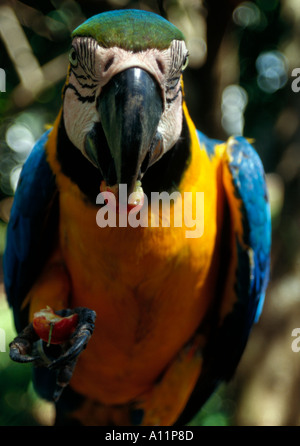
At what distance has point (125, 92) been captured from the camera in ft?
3.51

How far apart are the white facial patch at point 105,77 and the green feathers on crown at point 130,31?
0.02 metres

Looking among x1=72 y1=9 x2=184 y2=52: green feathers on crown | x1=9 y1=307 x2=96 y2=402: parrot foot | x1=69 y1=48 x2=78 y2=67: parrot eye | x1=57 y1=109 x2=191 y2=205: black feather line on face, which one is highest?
x1=72 y1=9 x2=184 y2=52: green feathers on crown

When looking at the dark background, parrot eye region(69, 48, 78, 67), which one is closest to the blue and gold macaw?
parrot eye region(69, 48, 78, 67)

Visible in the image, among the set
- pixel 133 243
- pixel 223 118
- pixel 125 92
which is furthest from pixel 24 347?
pixel 223 118

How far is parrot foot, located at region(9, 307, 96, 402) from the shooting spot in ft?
4.15

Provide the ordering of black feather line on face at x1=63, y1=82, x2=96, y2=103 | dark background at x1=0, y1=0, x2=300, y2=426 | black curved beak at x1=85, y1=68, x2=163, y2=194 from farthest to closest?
dark background at x1=0, y1=0, x2=300, y2=426 < black feather line on face at x1=63, y1=82, x2=96, y2=103 < black curved beak at x1=85, y1=68, x2=163, y2=194

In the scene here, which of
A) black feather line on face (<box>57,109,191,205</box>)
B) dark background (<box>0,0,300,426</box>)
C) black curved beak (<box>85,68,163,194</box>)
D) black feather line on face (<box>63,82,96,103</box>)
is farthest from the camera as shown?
dark background (<box>0,0,300,426</box>)

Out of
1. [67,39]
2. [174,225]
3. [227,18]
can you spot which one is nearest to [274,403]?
[174,225]

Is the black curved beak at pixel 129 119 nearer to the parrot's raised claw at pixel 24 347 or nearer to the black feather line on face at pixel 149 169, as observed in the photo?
the black feather line on face at pixel 149 169

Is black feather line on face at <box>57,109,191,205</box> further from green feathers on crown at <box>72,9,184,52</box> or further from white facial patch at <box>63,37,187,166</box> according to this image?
green feathers on crown at <box>72,9,184,52</box>

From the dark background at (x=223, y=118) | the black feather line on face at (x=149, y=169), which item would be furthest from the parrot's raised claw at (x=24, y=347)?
the dark background at (x=223, y=118)

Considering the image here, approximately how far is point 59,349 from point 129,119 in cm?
A: 70

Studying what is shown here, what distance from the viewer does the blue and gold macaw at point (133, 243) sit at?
1.14 metres
